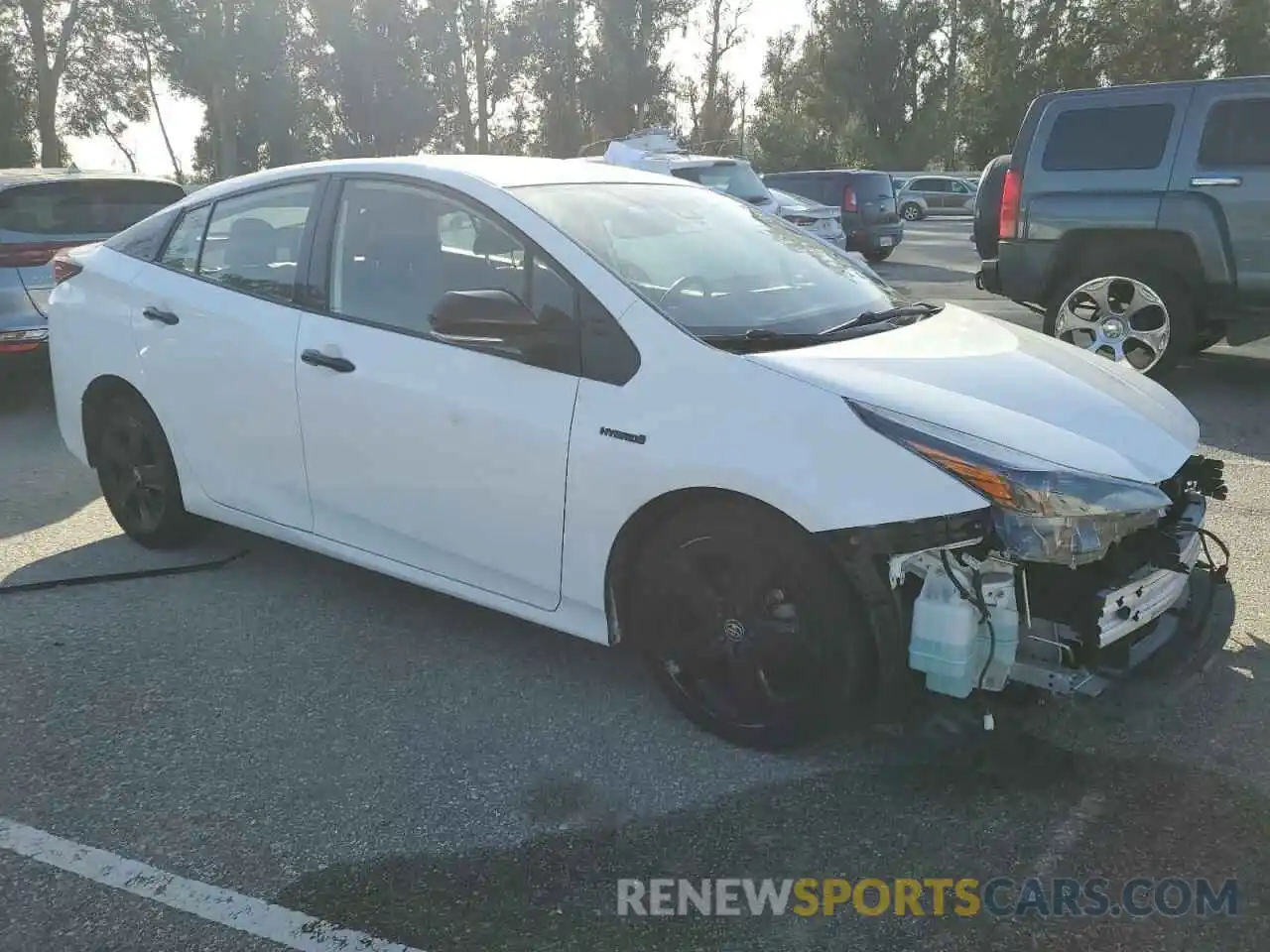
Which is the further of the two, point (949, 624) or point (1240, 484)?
point (1240, 484)

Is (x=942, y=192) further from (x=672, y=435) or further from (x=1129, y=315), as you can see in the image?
(x=672, y=435)

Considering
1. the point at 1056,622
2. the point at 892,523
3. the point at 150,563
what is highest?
the point at 892,523

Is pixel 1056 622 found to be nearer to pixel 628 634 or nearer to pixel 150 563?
pixel 628 634

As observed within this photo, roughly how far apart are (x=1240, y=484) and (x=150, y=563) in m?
5.17

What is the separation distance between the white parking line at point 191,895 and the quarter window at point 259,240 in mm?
1973

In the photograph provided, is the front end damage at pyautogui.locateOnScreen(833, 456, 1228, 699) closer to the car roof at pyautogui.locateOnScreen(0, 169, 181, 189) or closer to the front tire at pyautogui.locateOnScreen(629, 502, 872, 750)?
the front tire at pyautogui.locateOnScreen(629, 502, 872, 750)

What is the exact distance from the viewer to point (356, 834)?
285cm

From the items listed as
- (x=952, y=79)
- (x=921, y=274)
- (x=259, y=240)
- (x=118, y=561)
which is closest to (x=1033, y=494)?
(x=259, y=240)

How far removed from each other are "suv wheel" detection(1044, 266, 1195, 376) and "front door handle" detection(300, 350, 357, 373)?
5502mm

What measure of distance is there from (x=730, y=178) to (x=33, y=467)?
30.4ft

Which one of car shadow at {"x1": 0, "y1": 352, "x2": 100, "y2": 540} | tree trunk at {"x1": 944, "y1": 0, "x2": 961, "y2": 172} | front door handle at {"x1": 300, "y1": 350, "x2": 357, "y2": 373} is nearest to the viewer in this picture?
front door handle at {"x1": 300, "y1": 350, "x2": 357, "y2": 373}

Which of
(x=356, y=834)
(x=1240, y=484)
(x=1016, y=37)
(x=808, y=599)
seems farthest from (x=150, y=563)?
(x=1016, y=37)

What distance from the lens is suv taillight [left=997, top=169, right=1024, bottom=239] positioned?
26.1ft

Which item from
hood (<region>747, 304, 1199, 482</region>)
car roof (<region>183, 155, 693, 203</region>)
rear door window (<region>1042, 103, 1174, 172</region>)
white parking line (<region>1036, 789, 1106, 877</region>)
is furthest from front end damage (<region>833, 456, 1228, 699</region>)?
rear door window (<region>1042, 103, 1174, 172</region>)
